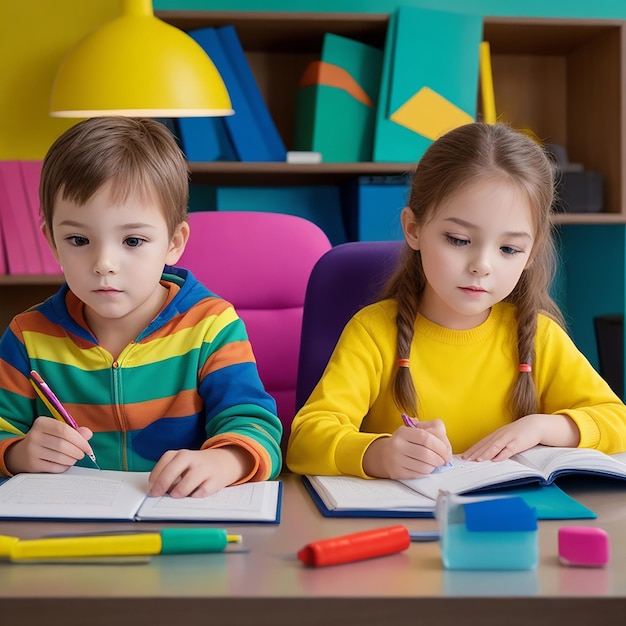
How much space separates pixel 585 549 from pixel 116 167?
0.73m

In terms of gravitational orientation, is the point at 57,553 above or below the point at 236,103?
below

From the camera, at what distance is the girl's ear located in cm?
131

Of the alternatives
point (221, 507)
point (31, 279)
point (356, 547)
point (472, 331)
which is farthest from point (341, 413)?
point (31, 279)

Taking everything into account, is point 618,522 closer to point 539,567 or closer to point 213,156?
point 539,567

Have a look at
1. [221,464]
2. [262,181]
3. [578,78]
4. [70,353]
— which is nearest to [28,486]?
[221,464]

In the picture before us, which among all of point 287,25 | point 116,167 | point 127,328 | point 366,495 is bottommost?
point 366,495

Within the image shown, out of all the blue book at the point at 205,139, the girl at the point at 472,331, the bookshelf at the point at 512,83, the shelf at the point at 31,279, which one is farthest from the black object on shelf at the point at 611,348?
the shelf at the point at 31,279

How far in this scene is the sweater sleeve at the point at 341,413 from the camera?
106cm

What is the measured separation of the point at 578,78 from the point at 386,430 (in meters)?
2.12

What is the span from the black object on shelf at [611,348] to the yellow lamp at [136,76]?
1404mm

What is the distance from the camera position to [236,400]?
1.15m

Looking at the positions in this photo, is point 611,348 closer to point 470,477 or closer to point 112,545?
point 470,477

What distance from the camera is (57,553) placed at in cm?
73

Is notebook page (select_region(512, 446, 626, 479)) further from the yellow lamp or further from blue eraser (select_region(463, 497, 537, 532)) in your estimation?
the yellow lamp
